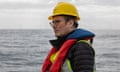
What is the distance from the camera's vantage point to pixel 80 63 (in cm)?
382

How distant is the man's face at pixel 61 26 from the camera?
405 centimetres

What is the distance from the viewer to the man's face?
405 centimetres

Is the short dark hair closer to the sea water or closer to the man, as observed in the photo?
the man

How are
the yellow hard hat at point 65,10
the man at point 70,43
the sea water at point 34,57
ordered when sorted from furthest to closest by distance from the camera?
the sea water at point 34,57
the yellow hard hat at point 65,10
the man at point 70,43

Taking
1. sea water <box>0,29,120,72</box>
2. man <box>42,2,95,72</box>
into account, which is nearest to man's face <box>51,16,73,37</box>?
man <box>42,2,95,72</box>

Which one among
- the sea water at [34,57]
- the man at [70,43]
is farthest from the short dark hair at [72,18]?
the sea water at [34,57]

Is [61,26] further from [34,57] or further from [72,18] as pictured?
[34,57]

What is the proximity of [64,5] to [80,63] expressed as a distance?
25.1 inches

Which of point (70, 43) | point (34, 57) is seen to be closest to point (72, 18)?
point (70, 43)

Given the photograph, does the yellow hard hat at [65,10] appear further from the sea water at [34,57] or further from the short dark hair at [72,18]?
the sea water at [34,57]

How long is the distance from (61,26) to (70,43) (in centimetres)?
21

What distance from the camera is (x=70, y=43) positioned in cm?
397

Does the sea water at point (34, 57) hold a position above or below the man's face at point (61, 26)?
below

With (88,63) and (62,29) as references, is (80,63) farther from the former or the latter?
(62,29)
